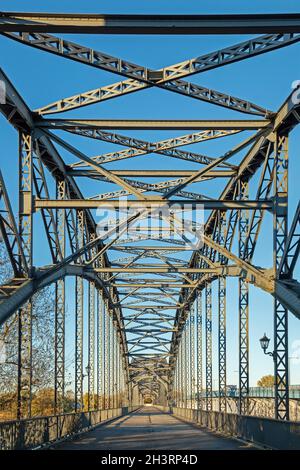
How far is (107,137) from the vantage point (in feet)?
85.7

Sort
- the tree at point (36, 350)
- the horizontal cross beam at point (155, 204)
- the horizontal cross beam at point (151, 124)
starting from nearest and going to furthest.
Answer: the horizontal cross beam at point (151, 124), the horizontal cross beam at point (155, 204), the tree at point (36, 350)

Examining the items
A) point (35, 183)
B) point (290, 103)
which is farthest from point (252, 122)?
point (35, 183)

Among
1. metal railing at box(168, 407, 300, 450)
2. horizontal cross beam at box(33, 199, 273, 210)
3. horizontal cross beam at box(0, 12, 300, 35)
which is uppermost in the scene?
horizontal cross beam at box(0, 12, 300, 35)

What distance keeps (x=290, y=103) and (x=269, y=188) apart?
481 cm

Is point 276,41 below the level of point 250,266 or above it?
above

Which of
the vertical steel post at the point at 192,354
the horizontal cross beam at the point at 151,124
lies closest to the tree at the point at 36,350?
the horizontal cross beam at the point at 151,124

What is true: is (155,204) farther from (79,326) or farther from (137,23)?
(79,326)

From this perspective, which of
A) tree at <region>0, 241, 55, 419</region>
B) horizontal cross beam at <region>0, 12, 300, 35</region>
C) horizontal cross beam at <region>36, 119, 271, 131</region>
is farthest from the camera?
tree at <region>0, 241, 55, 419</region>

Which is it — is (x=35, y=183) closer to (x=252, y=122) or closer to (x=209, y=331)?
(x=252, y=122)

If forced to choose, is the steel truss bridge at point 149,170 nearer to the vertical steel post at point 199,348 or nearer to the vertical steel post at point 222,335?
the vertical steel post at point 222,335

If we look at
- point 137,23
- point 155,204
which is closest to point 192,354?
point 155,204

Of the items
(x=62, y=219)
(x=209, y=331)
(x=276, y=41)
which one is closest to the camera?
(x=276, y=41)

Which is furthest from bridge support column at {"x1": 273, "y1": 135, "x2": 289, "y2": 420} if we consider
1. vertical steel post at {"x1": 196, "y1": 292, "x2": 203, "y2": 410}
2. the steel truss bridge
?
vertical steel post at {"x1": 196, "y1": 292, "x2": 203, "y2": 410}

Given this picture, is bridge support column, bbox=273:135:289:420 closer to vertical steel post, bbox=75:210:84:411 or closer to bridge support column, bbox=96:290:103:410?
vertical steel post, bbox=75:210:84:411
